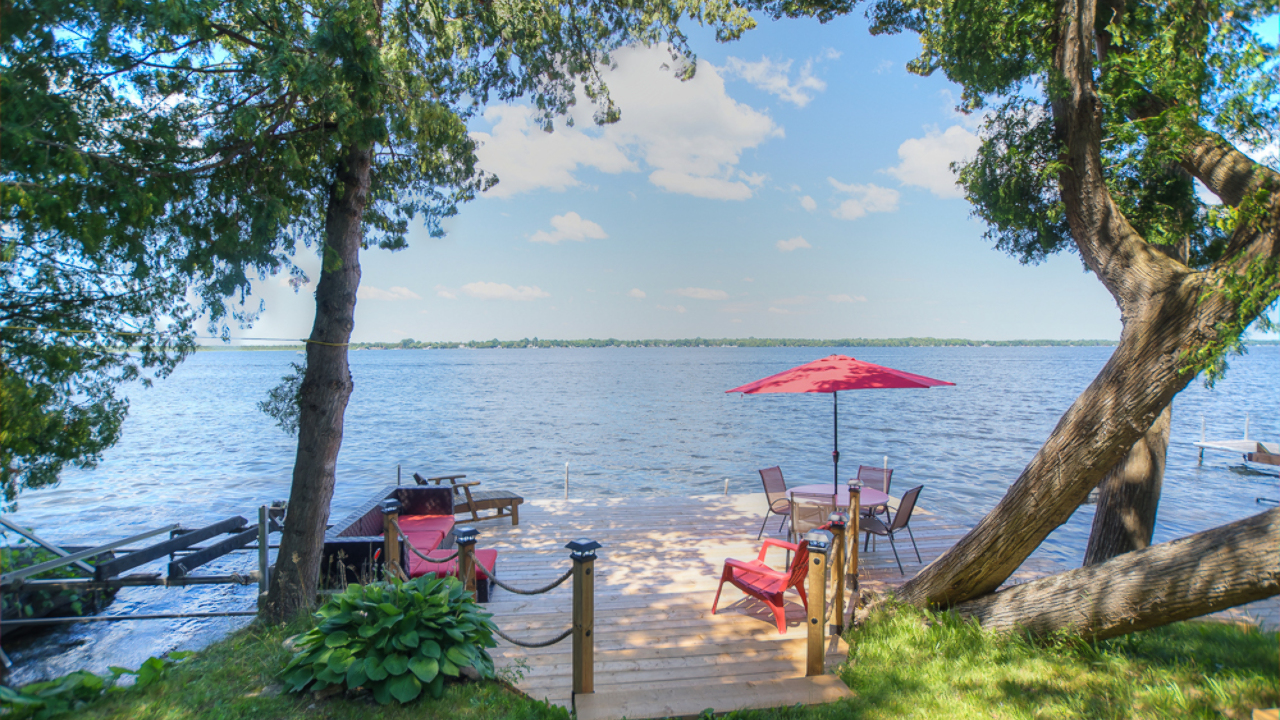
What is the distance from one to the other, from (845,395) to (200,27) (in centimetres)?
5891

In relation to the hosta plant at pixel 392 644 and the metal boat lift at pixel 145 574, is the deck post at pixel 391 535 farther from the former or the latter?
the hosta plant at pixel 392 644

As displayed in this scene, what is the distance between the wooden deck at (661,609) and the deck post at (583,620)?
15 cm

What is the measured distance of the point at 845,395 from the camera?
58.6 metres

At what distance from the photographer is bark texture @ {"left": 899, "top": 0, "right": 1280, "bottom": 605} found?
3.92m

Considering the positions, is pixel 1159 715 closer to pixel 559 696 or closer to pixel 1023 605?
Answer: pixel 1023 605

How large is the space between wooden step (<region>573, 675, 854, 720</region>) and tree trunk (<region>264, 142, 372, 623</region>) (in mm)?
3381

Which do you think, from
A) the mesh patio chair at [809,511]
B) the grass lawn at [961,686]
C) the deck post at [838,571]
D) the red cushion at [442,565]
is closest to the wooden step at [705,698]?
the grass lawn at [961,686]

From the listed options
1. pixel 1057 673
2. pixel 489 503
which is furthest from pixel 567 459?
pixel 1057 673

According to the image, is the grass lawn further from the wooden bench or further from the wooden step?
the wooden bench

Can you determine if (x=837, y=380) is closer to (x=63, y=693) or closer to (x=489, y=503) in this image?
(x=489, y=503)

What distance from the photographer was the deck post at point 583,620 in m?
3.96

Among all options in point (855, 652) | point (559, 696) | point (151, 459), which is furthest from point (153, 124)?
point (151, 459)

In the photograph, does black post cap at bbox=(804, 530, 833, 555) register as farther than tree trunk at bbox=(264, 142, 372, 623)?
No

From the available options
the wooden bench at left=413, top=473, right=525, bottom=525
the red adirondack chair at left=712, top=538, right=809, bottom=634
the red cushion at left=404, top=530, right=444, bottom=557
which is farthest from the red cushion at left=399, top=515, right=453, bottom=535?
the red adirondack chair at left=712, top=538, right=809, bottom=634
